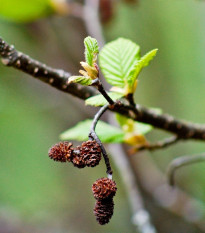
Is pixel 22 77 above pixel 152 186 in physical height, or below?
above

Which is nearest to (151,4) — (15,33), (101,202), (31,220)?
(15,33)

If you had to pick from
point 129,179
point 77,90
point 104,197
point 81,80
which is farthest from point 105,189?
point 129,179

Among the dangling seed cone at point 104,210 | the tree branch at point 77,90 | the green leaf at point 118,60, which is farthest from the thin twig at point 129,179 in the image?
the dangling seed cone at point 104,210

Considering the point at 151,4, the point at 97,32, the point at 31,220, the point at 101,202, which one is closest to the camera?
the point at 101,202

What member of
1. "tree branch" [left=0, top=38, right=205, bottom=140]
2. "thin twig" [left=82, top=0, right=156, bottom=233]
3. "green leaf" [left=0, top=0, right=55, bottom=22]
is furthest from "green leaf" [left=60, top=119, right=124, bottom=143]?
"green leaf" [left=0, top=0, right=55, bottom=22]

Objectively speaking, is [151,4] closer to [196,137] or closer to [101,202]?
[196,137]

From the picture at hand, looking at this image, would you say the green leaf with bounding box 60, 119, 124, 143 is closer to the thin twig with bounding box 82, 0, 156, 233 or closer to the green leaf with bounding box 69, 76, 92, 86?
the green leaf with bounding box 69, 76, 92, 86

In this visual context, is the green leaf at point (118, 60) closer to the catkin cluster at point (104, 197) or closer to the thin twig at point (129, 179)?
the catkin cluster at point (104, 197)

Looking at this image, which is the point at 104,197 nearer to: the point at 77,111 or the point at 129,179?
the point at 129,179
